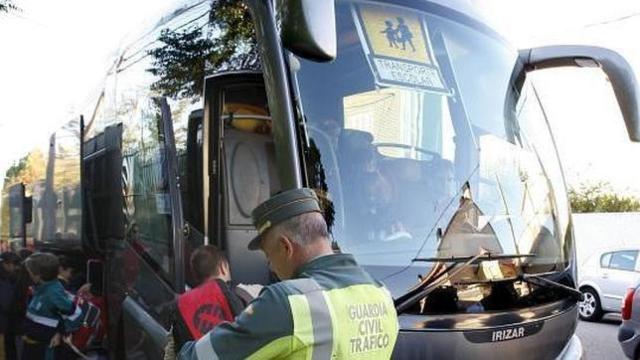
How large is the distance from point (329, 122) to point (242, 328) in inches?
69.9

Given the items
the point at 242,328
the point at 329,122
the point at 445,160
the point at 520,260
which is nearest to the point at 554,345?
the point at 520,260

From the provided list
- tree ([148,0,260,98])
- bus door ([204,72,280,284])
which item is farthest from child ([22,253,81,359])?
bus door ([204,72,280,284])

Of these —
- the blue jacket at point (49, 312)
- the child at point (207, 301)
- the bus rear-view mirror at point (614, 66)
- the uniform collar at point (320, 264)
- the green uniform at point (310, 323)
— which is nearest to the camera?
the green uniform at point (310, 323)

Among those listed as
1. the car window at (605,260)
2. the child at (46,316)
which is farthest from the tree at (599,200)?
the child at (46,316)

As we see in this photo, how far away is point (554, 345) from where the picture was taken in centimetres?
340

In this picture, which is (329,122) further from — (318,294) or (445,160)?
(318,294)

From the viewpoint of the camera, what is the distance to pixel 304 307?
1.73 m

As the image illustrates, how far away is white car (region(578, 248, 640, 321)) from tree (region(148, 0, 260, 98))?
10.2m

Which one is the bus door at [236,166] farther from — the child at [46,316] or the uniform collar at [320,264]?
the child at [46,316]

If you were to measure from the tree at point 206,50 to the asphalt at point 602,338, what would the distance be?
6.00 metres

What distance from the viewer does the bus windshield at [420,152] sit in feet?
10.6

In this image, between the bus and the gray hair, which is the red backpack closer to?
the bus

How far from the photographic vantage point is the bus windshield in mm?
3225

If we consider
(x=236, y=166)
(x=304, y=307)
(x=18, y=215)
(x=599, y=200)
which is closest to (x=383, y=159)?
(x=236, y=166)
